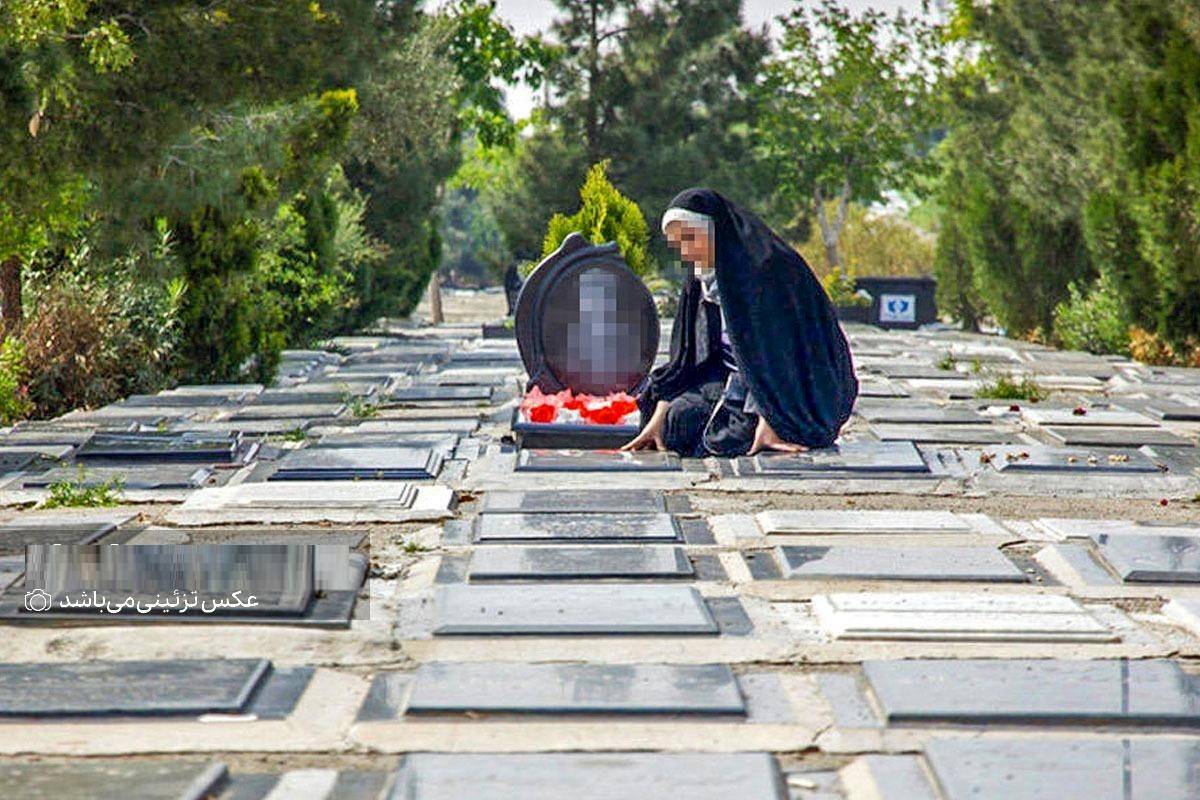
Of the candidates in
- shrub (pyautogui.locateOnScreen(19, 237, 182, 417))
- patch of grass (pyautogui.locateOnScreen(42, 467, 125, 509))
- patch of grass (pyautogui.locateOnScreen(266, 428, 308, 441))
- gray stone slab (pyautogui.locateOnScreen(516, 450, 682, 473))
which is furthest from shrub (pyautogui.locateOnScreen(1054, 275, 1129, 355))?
patch of grass (pyautogui.locateOnScreen(42, 467, 125, 509))

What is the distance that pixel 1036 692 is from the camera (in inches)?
178

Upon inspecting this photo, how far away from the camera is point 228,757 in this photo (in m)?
4.03

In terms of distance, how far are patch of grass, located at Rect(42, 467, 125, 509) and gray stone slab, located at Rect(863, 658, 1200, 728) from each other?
4.61 metres

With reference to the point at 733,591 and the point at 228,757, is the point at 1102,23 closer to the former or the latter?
the point at 733,591

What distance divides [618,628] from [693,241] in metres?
4.41

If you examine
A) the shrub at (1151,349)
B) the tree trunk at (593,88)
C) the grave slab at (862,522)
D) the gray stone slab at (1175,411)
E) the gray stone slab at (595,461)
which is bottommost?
the shrub at (1151,349)

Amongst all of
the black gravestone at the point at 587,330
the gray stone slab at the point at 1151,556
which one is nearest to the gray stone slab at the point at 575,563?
the gray stone slab at the point at 1151,556

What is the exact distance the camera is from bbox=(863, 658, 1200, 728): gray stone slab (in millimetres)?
4305

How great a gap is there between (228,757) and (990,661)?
229 centimetres

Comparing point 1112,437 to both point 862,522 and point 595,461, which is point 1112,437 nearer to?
point 595,461

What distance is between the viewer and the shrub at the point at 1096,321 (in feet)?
64.8

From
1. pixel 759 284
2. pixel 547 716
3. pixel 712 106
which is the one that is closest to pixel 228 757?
pixel 547 716

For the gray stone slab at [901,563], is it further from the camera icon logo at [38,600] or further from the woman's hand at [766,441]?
the woman's hand at [766,441]

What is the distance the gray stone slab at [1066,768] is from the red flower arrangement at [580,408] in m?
6.19
